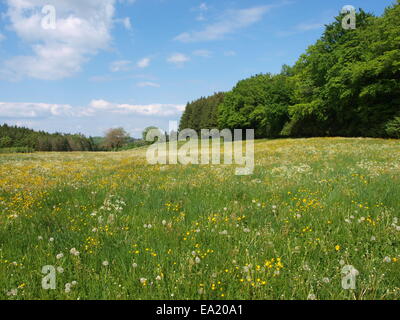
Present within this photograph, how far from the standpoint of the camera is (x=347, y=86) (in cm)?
3369

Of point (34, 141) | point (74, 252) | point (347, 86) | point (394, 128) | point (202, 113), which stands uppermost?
point (202, 113)

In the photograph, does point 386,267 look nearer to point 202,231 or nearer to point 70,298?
point 202,231

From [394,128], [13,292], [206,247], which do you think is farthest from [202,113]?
[13,292]

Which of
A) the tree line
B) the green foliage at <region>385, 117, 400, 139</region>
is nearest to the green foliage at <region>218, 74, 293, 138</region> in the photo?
the tree line

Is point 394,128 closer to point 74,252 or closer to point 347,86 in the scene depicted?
point 347,86

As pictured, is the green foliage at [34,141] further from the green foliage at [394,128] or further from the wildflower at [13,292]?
the green foliage at [394,128]

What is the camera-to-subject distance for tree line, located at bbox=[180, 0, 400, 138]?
97.6 feet

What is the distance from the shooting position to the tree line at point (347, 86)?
97.6 feet

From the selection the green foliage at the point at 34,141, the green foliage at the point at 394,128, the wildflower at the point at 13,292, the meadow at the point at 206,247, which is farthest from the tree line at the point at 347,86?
the green foliage at the point at 34,141

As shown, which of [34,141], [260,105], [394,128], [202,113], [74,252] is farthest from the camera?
[34,141]

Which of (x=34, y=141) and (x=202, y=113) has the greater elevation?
(x=202, y=113)

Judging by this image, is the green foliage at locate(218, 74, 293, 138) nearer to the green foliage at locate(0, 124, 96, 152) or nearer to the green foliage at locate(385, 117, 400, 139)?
the green foliage at locate(385, 117, 400, 139)

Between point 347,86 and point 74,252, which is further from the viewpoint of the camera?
point 347,86
